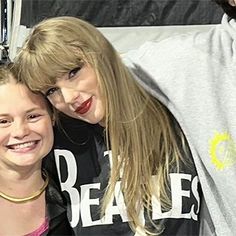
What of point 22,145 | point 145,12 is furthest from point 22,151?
point 145,12

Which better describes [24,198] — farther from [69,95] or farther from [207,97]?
[207,97]

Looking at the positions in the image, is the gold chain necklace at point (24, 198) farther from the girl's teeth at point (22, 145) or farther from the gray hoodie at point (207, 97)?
the gray hoodie at point (207, 97)

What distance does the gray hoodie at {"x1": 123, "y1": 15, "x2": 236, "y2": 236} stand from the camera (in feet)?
3.49

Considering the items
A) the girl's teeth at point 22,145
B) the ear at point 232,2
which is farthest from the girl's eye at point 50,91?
the ear at point 232,2

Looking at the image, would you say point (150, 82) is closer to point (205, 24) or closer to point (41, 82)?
point (41, 82)

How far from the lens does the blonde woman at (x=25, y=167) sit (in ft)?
3.65

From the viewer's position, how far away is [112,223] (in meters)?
1.14

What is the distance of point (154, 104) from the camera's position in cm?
115

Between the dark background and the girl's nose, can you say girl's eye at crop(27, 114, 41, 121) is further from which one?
the dark background

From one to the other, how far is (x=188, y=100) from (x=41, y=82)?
10.8 inches

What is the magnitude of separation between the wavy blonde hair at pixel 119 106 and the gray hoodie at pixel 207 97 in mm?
40

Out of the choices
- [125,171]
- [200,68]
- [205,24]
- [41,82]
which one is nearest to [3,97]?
[41,82]

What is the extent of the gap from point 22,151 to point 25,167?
5 cm

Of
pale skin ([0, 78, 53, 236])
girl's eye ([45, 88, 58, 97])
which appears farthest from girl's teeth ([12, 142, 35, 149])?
girl's eye ([45, 88, 58, 97])
